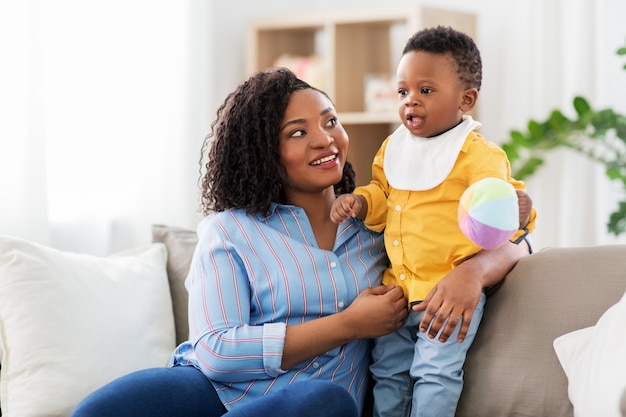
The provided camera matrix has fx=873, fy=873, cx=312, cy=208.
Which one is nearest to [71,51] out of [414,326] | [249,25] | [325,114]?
[249,25]

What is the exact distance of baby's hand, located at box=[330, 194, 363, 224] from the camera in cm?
174

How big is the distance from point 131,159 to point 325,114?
1.62m

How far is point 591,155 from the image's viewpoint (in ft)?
11.0

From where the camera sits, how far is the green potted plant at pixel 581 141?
3203 millimetres

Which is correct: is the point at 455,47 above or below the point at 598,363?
above

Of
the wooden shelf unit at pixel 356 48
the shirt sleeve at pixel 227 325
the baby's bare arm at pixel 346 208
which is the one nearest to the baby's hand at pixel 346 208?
the baby's bare arm at pixel 346 208

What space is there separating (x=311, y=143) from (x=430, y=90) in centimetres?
28

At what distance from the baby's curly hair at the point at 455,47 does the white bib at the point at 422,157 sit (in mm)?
97

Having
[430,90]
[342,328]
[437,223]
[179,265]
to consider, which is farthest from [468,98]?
[179,265]

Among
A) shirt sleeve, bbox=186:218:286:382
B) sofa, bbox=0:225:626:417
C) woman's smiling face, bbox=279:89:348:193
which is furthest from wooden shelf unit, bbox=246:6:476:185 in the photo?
A: shirt sleeve, bbox=186:218:286:382

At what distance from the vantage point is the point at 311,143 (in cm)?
181

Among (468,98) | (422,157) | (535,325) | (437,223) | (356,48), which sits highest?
(356,48)

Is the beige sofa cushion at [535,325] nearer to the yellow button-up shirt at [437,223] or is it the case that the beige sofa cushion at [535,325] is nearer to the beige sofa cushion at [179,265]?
the yellow button-up shirt at [437,223]

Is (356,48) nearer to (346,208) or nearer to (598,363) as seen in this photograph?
(346,208)
